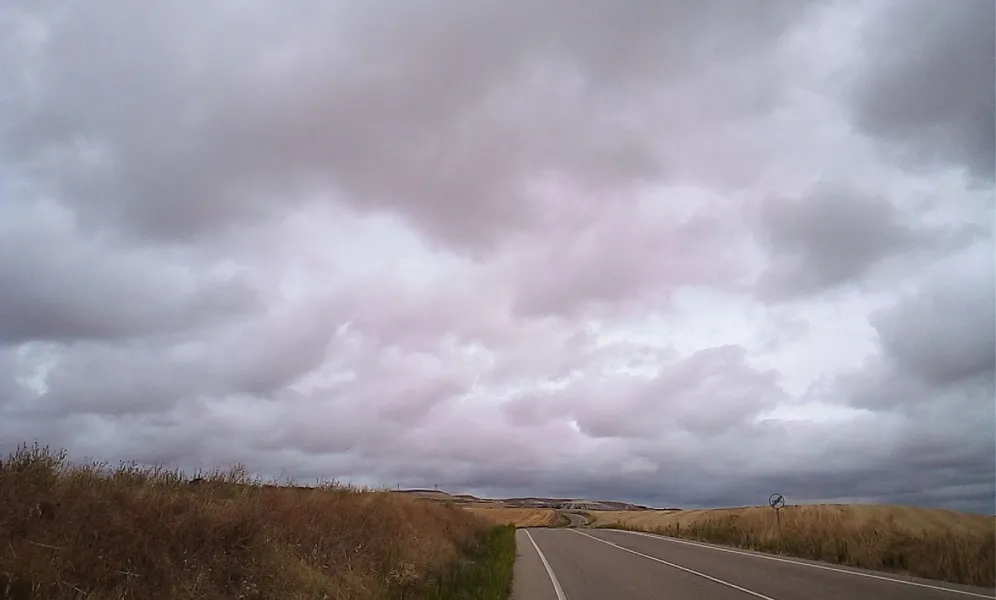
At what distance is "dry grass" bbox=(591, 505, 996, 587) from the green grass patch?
10483 millimetres

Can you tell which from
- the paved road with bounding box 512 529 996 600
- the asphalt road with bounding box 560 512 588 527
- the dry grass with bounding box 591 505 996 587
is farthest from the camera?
A: the asphalt road with bounding box 560 512 588 527

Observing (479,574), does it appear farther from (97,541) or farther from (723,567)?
(97,541)

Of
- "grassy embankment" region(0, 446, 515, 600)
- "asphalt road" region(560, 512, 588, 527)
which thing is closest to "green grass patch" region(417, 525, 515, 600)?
"grassy embankment" region(0, 446, 515, 600)

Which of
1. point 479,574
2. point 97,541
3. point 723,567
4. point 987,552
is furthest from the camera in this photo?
point 723,567

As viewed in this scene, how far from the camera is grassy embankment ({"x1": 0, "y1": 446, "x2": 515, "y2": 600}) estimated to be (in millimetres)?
8648

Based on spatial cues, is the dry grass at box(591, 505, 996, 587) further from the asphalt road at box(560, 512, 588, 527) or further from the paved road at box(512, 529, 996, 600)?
the asphalt road at box(560, 512, 588, 527)

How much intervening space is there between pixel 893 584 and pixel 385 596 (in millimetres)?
11092

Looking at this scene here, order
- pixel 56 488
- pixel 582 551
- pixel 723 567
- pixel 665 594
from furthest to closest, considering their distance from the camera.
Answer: pixel 582 551 → pixel 723 567 → pixel 665 594 → pixel 56 488

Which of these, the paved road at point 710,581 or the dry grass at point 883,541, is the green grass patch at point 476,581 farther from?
the dry grass at point 883,541

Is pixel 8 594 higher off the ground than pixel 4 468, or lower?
lower

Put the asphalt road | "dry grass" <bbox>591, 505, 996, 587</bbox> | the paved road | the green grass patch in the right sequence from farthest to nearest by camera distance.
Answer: the asphalt road
"dry grass" <bbox>591, 505, 996, 587</bbox>
the green grass patch
the paved road

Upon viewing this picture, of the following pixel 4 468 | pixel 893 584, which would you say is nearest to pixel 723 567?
pixel 893 584

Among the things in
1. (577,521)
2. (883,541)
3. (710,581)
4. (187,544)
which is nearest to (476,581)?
(710,581)

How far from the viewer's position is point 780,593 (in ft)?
46.5
